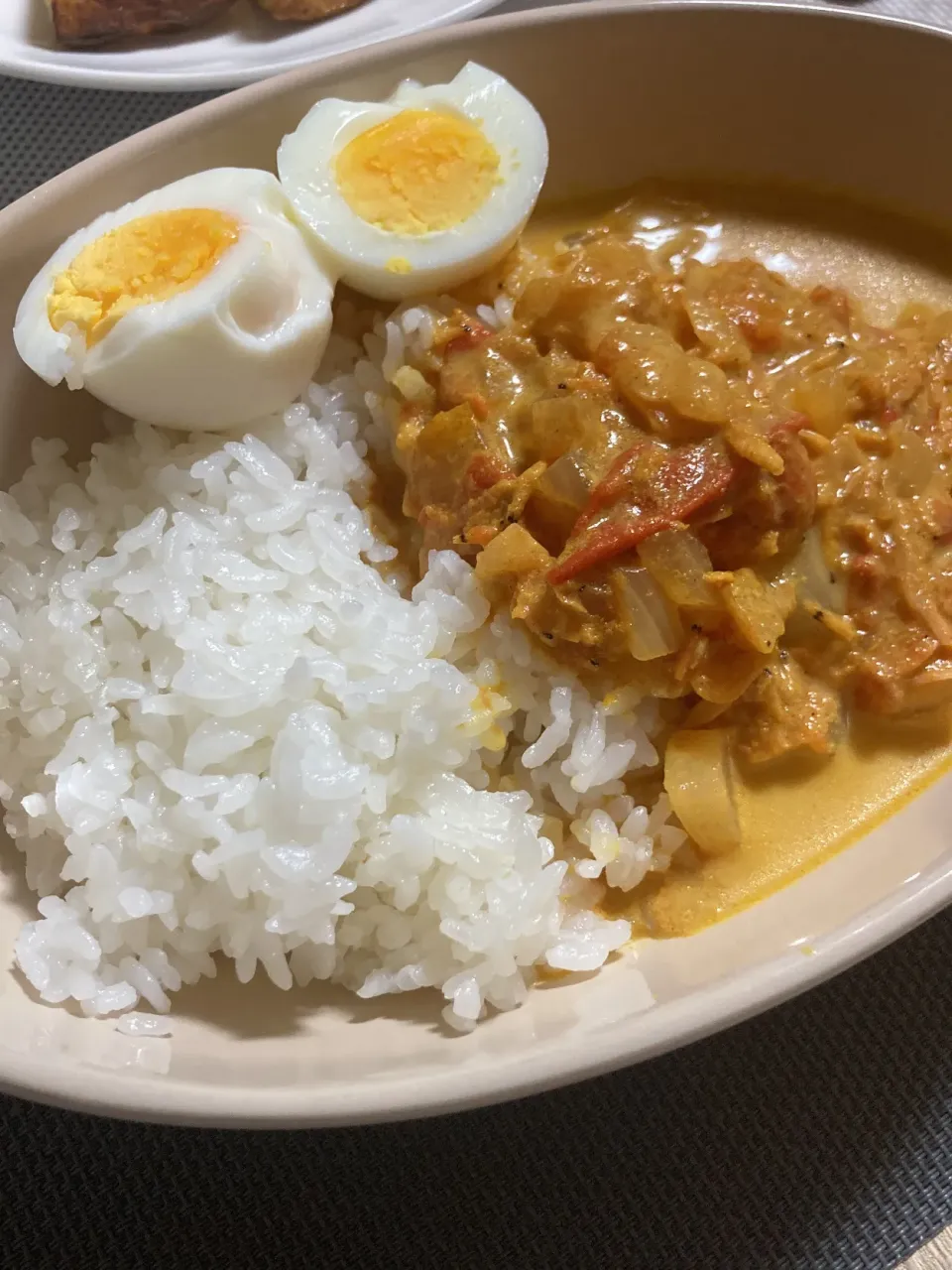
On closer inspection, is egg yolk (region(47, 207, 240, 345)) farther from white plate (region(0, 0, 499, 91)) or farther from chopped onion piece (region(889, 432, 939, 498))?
chopped onion piece (region(889, 432, 939, 498))

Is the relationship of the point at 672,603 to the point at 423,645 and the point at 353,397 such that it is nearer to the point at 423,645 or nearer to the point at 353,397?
the point at 423,645

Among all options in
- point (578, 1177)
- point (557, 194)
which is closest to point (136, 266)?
point (557, 194)

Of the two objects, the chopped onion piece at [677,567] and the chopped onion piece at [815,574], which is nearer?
the chopped onion piece at [677,567]

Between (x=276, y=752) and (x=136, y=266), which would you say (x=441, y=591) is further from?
(x=136, y=266)

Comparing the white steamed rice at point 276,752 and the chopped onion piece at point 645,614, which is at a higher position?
the chopped onion piece at point 645,614

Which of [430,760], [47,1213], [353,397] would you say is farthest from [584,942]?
[353,397]

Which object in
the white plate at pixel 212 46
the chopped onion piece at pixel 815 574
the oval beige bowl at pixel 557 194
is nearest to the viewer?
the oval beige bowl at pixel 557 194

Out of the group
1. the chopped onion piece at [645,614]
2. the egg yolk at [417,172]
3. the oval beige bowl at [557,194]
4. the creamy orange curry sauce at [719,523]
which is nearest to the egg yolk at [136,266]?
the oval beige bowl at [557,194]

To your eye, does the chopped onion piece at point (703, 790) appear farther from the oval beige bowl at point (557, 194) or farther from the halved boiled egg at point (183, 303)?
the halved boiled egg at point (183, 303)
